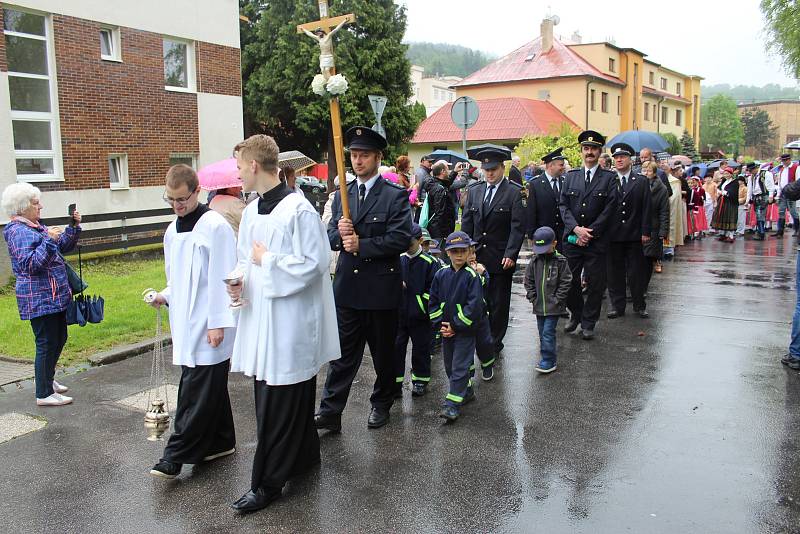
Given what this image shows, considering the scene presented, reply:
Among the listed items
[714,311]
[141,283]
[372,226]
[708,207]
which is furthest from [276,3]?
[372,226]

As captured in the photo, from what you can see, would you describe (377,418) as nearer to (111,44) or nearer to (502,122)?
(111,44)

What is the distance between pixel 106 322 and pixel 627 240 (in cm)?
694

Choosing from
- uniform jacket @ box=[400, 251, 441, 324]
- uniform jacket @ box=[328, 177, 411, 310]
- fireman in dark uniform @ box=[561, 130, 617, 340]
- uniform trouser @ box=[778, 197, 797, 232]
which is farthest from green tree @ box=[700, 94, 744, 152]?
uniform jacket @ box=[328, 177, 411, 310]

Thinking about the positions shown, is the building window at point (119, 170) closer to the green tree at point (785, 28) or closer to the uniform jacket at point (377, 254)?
the uniform jacket at point (377, 254)

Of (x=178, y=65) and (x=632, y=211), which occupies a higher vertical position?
(x=178, y=65)

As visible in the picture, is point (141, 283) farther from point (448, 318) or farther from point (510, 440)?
point (510, 440)

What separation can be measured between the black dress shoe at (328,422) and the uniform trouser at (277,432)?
0.96 meters

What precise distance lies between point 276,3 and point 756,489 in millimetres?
37030

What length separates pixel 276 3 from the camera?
1457 inches

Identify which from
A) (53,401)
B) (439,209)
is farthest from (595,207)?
(53,401)

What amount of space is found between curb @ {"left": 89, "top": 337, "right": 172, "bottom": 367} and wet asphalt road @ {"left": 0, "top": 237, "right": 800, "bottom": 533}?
0.51ft

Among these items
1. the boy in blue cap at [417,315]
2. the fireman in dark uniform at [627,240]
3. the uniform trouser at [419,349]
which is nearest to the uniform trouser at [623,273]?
the fireman in dark uniform at [627,240]

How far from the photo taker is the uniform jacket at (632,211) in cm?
946

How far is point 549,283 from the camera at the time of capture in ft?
23.2
